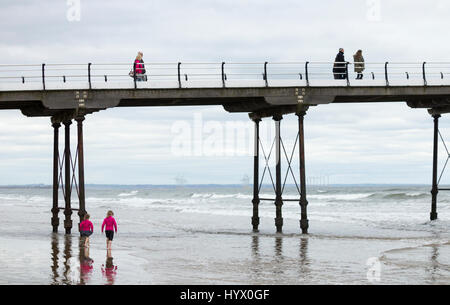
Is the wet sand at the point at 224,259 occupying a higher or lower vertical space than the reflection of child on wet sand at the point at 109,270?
lower

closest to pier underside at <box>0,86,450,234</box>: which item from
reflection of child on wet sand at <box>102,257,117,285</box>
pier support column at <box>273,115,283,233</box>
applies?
pier support column at <box>273,115,283,233</box>

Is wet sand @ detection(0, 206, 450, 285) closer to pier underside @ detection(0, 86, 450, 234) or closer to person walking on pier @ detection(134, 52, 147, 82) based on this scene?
pier underside @ detection(0, 86, 450, 234)

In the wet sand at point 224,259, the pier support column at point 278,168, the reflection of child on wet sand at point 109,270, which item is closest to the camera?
the reflection of child on wet sand at point 109,270

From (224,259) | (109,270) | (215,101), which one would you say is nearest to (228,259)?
(224,259)

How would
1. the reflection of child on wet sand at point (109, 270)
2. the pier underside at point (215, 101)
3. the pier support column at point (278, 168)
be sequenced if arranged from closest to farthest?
the reflection of child on wet sand at point (109, 270), the pier underside at point (215, 101), the pier support column at point (278, 168)

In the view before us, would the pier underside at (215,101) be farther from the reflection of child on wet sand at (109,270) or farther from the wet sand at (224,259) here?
the reflection of child on wet sand at (109,270)

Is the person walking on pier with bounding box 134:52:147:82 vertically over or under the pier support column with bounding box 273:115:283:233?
over

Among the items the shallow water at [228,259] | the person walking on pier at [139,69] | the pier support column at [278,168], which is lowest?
the shallow water at [228,259]

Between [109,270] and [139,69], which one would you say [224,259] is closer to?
[109,270]

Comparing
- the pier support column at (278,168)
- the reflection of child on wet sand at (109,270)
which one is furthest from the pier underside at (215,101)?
the reflection of child on wet sand at (109,270)

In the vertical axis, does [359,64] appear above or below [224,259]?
above

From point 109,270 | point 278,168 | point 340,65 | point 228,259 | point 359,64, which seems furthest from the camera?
point 278,168

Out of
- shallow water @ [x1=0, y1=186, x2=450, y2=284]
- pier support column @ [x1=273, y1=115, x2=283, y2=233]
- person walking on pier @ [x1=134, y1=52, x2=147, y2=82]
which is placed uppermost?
person walking on pier @ [x1=134, y1=52, x2=147, y2=82]
